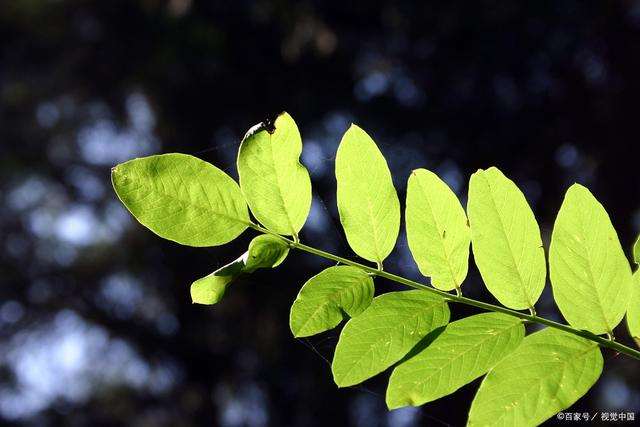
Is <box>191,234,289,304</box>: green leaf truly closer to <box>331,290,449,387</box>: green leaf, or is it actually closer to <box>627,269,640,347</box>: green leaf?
<box>331,290,449,387</box>: green leaf

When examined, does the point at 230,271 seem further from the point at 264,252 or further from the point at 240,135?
the point at 240,135

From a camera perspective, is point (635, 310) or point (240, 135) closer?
point (635, 310)

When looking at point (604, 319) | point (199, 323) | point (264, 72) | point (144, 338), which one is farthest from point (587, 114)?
point (604, 319)

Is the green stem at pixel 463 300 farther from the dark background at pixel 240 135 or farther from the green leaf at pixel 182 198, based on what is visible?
the dark background at pixel 240 135

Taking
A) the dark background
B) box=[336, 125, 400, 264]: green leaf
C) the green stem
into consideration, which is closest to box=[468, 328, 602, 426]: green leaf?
the green stem

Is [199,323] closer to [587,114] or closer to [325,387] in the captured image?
[325,387]

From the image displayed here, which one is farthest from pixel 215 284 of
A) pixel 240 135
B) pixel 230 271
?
pixel 240 135
